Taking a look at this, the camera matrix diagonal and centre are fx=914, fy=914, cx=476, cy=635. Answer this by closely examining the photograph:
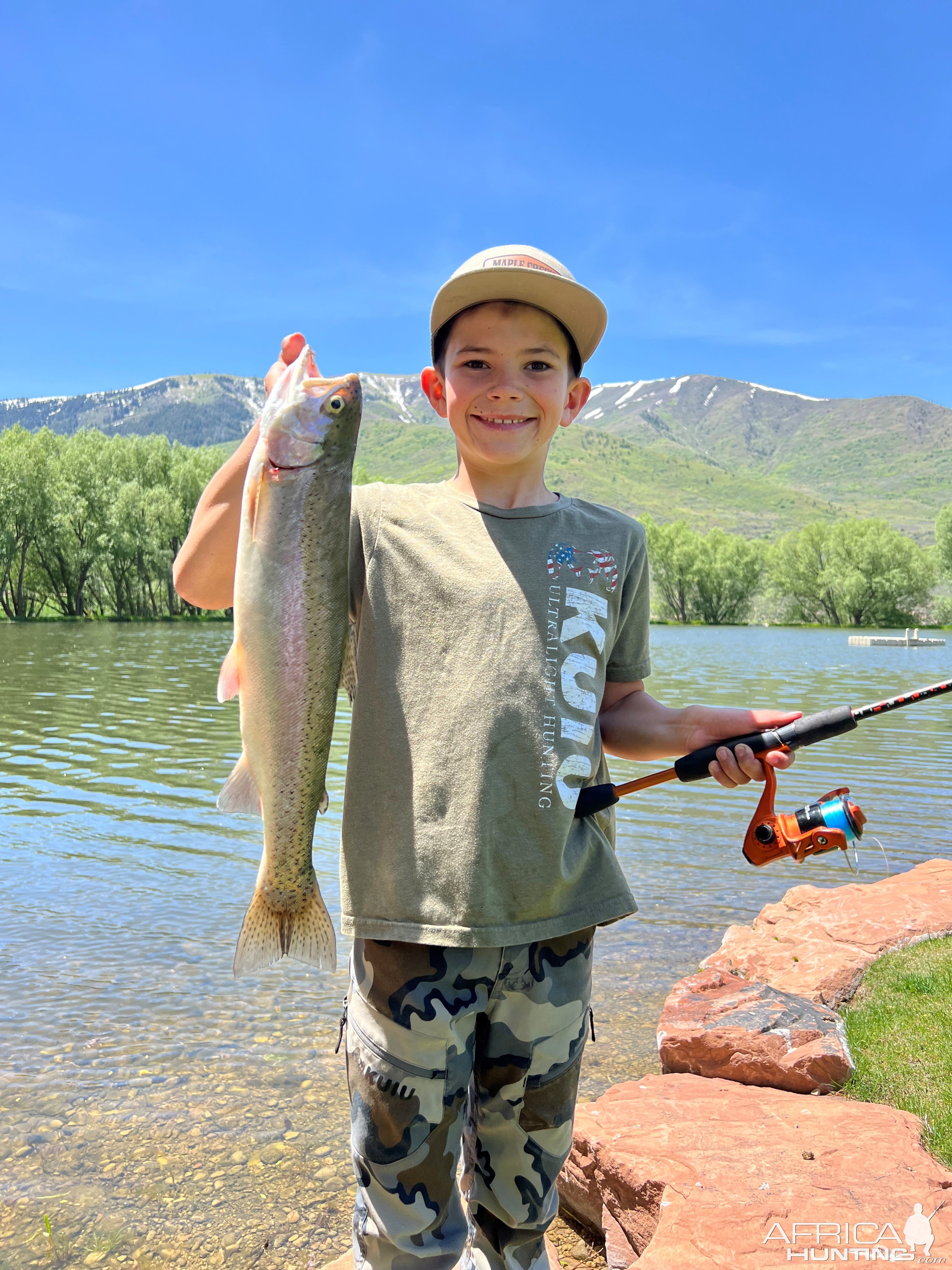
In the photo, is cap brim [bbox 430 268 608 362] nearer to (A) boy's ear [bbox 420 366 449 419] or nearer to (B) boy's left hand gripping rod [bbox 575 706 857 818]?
(A) boy's ear [bbox 420 366 449 419]

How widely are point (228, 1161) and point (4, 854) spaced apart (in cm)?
603

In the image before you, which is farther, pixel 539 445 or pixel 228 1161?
pixel 228 1161

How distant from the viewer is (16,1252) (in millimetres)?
3453

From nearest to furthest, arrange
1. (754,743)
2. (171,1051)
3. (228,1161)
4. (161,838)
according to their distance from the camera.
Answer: (754,743) → (228,1161) → (171,1051) → (161,838)

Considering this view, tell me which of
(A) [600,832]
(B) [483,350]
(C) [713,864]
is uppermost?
(B) [483,350]

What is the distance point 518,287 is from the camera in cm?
254

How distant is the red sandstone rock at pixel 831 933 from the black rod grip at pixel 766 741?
122 inches

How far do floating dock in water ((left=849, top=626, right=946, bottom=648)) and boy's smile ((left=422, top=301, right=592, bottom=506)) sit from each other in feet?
169

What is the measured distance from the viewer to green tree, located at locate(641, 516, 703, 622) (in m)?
98.4

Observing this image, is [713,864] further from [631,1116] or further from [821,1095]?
[631,1116]

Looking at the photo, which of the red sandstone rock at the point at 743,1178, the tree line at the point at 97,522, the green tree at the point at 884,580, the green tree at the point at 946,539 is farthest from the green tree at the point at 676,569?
the red sandstone rock at the point at 743,1178

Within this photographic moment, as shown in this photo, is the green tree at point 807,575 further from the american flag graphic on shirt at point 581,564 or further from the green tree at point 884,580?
the american flag graphic on shirt at point 581,564

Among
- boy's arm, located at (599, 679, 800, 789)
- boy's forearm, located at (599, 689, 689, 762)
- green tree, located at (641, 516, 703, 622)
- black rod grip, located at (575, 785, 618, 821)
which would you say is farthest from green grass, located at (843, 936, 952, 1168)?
green tree, located at (641, 516, 703, 622)

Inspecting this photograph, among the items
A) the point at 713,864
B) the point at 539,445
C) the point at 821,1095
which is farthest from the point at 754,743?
the point at 713,864
